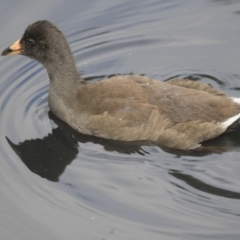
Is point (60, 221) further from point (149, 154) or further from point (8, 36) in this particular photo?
point (8, 36)

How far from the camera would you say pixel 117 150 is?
8.29 m

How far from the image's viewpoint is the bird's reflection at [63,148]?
815 cm

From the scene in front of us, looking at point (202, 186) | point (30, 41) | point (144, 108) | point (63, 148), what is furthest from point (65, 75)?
point (202, 186)

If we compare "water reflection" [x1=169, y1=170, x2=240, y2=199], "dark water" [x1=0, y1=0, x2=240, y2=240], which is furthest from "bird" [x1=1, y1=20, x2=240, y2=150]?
"water reflection" [x1=169, y1=170, x2=240, y2=199]

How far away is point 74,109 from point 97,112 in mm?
350

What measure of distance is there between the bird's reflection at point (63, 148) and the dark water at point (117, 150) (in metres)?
0.01

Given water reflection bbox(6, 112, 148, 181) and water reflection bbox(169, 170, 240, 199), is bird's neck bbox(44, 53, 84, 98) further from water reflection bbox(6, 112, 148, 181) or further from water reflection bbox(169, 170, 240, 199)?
water reflection bbox(169, 170, 240, 199)

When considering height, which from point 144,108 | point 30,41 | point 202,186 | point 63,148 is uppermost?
point 30,41

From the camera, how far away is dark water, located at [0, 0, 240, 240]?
280 inches

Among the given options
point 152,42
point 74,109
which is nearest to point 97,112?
point 74,109

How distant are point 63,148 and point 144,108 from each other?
1083 mm

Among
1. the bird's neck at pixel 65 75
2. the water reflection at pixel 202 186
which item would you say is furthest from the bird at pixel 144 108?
the water reflection at pixel 202 186

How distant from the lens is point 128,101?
8.23 metres

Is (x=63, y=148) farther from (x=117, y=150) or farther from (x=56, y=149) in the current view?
(x=117, y=150)
